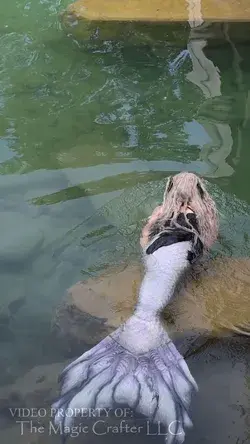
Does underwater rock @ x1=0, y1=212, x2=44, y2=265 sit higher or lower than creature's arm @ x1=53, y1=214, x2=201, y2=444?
lower

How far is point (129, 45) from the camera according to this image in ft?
28.4

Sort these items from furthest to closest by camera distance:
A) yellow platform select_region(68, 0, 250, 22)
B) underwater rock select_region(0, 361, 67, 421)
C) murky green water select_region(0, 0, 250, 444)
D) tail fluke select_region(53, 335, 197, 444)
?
1. yellow platform select_region(68, 0, 250, 22)
2. murky green water select_region(0, 0, 250, 444)
3. underwater rock select_region(0, 361, 67, 421)
4. tail fluke select_region(53, 335, 197, 444)

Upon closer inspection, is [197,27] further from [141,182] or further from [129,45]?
[141,182]

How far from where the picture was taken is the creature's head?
510cm

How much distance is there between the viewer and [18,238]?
5207 millimetres

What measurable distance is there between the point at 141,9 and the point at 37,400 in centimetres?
730


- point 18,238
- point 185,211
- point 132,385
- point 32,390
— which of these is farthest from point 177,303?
point 18,238

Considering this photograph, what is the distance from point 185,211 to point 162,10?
17.5ft

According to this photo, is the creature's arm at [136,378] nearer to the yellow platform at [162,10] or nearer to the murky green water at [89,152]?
the murky green water at [89,152]

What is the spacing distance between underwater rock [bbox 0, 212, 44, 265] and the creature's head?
3.10 feet

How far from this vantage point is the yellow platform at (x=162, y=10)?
925 centimetres

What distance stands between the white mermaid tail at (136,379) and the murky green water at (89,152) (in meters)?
0.42

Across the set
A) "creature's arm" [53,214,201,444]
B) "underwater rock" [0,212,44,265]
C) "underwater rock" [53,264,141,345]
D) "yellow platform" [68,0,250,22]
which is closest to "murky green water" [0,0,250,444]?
"underwater rock" [0,212,44,265]

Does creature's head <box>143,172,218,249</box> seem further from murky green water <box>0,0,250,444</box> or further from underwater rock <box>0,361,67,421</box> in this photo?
underwater rock <box>0,361,67,421</box>
